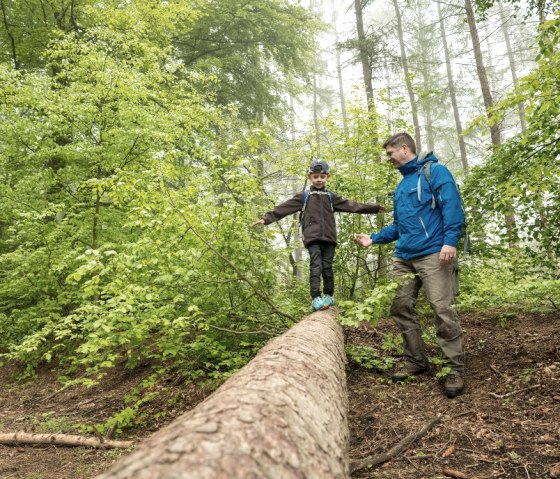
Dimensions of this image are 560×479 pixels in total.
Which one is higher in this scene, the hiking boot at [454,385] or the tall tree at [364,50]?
the tall tree at [364,50]

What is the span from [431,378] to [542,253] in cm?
244

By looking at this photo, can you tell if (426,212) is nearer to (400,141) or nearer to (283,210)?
(400,141)

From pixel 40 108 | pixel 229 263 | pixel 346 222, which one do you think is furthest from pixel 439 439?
pixel 40 108

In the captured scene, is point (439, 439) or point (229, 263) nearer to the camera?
point (439, 439)

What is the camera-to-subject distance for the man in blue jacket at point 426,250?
12.0 ft

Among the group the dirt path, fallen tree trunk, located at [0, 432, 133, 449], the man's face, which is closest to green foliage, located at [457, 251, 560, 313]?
the dirt path

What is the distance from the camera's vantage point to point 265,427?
3.70 feet

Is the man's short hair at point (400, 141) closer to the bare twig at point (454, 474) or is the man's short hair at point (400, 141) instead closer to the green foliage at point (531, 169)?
the green foliage at point (531, 169)

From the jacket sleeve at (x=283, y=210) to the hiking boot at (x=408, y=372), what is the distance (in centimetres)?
237

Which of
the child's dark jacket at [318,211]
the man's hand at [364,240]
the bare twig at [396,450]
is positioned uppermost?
the child's dark jacket at [318,211]

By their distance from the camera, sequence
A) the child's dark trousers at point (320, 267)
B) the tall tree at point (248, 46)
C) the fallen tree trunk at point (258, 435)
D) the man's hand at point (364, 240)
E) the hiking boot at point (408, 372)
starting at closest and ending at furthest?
1. the fallen tree trunk at point (258, 435)
2. the hiking boot at point (408, 372)
3. the man's hand at point (364, 240)
4. the child's dark trousers at point (320, 267)
5. the tall tree at point (248, 46)

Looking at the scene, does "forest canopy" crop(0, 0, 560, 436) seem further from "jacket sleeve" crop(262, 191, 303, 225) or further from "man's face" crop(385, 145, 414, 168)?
"man's face" crop(385, 145, 414, 168)

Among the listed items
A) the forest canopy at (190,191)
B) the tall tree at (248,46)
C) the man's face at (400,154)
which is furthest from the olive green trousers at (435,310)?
the tall tree at (248,46)

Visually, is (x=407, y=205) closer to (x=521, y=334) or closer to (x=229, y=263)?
(x=229, y=263)
